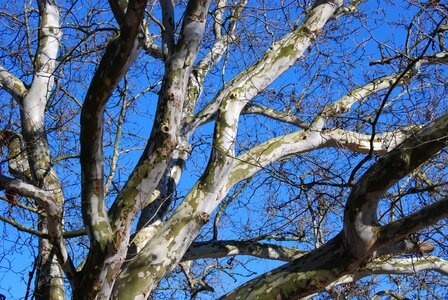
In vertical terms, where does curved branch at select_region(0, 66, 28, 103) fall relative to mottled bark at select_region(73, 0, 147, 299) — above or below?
above

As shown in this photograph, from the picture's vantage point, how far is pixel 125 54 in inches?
140

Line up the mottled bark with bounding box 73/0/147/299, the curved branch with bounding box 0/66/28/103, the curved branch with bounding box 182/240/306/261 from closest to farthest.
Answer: the mottled bark with bounding box 73/0/147/299 < the curved branch with bounding box 0/66/28/103 < the curved branch with bounding box 182/240/306/261

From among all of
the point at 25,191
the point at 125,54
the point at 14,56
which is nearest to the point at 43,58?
the point at 14,56

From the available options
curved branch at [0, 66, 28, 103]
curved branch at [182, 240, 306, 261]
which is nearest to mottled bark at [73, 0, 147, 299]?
curved branch at [182, 240, 306, 261]

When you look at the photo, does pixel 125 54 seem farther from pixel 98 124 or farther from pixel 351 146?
pixel 351 146

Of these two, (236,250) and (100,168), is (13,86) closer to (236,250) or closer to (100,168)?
(100,168)

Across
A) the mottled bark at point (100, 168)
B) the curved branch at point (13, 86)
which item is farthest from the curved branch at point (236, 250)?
the curved branch at point (13, 86)

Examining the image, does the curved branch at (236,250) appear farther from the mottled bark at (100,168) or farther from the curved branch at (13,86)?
the curved branch at (13,86)

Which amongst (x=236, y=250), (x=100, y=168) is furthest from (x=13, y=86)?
(x=236, y=250)

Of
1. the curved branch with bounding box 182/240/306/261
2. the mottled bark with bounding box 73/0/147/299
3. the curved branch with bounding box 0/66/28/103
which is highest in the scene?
the curved branch with bounding box 0/66/28/103

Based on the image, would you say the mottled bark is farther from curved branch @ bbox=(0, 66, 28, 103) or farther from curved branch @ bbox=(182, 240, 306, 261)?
curved branch @ bbox=(0, 66, 28, 103)

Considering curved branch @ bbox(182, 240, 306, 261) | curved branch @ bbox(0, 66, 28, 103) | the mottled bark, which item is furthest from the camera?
curved branch @ bbox(182, 240, 306, 261)

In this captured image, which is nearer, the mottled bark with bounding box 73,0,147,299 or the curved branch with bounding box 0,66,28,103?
the mottled bark with bounding box 73,0,147,299

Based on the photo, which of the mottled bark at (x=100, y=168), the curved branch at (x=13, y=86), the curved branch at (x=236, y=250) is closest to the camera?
the mottled bark at (x=100, y=168)
